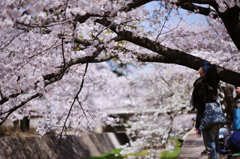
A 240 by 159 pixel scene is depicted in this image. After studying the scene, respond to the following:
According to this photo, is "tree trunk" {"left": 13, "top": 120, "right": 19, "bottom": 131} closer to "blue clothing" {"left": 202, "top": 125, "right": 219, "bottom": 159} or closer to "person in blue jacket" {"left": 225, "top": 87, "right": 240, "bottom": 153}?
"person in blue jacket" {"left": 225, "top": 87, "right": 240, "bottom": 153}

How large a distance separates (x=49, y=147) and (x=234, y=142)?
8950 millimetres

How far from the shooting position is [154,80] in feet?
46.0

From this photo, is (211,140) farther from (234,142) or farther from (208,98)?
(234,142)

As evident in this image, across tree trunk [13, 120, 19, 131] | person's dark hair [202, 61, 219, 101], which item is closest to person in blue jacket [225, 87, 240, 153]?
person's dark hair [202, 61, 219, 101]

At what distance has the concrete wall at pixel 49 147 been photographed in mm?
8834

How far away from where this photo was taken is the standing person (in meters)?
3.84

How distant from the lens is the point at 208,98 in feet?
13.0

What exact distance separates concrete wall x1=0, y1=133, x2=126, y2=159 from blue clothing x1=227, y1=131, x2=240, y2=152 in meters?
3.75

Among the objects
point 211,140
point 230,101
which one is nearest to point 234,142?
point 211,140

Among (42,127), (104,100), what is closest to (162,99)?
(42,127)

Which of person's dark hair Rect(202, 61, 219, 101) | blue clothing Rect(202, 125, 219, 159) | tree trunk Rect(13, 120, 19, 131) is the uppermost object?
person's dark hair Rect(202, 61, 219, 101)

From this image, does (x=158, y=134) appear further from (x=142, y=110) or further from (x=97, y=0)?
(x=97, y=0)

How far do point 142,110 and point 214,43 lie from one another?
5705mm

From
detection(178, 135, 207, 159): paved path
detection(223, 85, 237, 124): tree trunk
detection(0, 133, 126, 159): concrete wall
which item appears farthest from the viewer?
detection(223, 85, 237, 124): tree trunk
